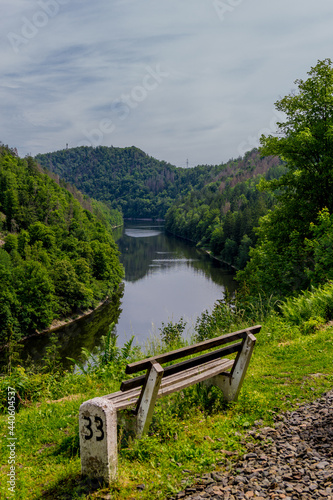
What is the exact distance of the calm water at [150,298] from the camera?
Answer: 42.2 metres

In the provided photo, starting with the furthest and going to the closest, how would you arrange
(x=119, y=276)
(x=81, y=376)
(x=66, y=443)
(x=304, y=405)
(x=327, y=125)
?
(x=119, y=276), (x=327, y=125), (x=81, y=376), (x=304, y=405), (x=66, y=443)

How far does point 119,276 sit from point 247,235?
27.3m

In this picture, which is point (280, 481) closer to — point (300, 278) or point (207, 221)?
point (300, 278)

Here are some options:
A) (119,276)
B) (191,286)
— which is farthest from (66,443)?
(119,276)

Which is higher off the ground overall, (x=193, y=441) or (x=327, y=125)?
(x=327, y=125)

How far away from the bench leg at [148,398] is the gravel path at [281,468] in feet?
2.58

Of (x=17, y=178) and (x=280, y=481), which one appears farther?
(x=17, y=178)

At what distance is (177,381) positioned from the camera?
4742mm

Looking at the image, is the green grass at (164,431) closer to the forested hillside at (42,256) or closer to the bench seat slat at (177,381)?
the bench seat slat at (177,381)

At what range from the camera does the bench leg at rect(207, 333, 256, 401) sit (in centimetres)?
512

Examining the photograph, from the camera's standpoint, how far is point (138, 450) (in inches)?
160

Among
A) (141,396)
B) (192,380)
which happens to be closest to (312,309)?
(192,380)

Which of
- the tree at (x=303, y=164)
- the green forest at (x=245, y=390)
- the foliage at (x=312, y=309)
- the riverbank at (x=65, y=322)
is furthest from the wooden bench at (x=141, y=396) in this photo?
the riverbank at (x=65, y=322)

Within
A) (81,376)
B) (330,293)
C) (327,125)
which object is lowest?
(81,376)
